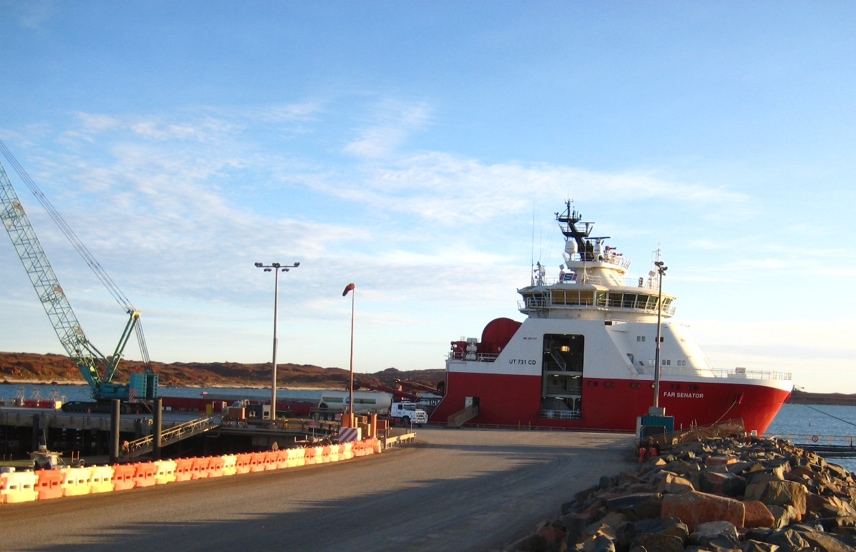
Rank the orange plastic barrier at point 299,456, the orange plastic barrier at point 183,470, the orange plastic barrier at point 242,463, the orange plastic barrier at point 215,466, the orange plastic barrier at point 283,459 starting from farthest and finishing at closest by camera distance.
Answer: the orange plastic barrier at point 299,456 < the orange plastic barrier at point 283,459 < the orange plastic barrier at point 242,463 < the orange plastic barrier at point 215,466 < the orange plastic barrier at point 183,470

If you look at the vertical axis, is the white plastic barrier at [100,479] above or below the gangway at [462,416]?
above

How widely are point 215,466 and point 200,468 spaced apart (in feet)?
2.00

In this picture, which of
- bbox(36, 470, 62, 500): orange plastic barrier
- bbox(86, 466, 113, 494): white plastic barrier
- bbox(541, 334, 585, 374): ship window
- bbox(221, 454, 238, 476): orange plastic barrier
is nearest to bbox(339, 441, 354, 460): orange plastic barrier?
bbox(221, 454, 238, 476): orange plastic barrier

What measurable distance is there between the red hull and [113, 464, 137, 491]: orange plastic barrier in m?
29.8

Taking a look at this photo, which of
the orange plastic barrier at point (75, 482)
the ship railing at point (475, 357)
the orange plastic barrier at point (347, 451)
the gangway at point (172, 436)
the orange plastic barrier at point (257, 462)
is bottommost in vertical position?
the gangway at point (172, 436)

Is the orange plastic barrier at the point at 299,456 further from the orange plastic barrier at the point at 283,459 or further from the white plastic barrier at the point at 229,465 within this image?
the white plastic barrier at the point at 229,465

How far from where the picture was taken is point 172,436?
123ft

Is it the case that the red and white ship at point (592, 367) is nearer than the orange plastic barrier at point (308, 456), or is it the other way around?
the orange plastic barrier at point (308, 456)

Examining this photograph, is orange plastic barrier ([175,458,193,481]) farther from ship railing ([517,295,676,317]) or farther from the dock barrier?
ship railing ([517,295,676,317])

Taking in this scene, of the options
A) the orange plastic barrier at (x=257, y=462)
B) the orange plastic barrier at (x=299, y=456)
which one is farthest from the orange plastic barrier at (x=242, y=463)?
the orange plastic barrier at (x=299, y=456)

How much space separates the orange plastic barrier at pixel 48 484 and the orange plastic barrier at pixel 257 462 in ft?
22.1

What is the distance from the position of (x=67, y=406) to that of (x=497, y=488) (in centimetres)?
4686

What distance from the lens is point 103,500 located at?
59.5ft

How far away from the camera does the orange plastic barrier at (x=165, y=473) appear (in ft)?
68.5
